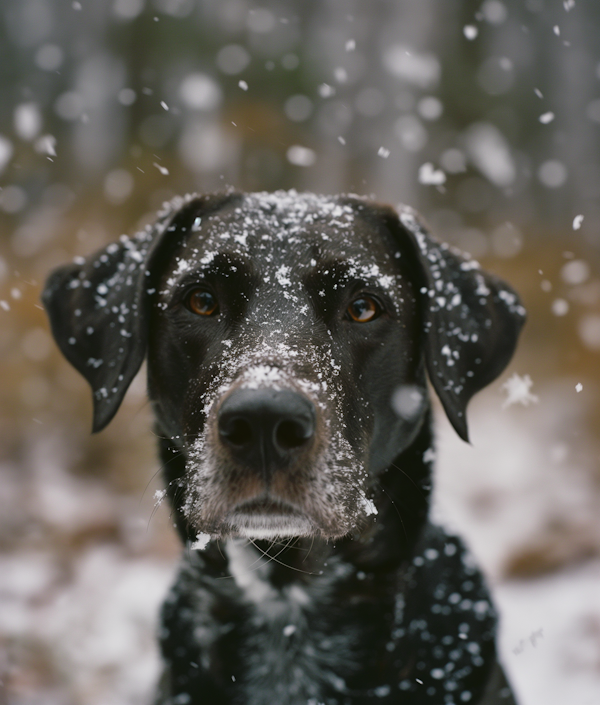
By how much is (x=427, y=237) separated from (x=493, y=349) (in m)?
0.56

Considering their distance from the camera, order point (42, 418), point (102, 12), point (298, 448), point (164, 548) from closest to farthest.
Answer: point (298, 448) → point (164, 548) → point (42, 418) → point (102, 12)

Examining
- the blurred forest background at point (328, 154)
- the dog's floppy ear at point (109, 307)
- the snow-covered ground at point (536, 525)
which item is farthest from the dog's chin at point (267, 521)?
the blurred forest background at point (328, 154)

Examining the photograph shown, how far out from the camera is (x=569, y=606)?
4.42m

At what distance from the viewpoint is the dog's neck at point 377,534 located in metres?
2.47

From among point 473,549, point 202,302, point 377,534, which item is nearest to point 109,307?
point 202,302

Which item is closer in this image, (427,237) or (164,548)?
(427,237)

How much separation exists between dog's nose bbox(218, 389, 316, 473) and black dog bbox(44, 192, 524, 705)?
13.3 inches

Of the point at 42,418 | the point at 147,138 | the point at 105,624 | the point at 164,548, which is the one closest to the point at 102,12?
the point at 147,138

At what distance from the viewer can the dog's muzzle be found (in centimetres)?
175

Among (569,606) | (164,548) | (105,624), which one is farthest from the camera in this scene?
(164,548)

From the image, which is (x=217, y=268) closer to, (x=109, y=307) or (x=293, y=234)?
(x=293, y=234)

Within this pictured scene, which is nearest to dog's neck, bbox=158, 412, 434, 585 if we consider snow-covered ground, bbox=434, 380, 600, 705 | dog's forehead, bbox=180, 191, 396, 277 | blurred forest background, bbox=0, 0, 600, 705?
snow-covered ground, bbox=434, 380, 600, 705

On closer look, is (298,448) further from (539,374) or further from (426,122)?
(426,122)

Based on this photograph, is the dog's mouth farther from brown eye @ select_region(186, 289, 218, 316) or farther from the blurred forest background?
the blurred forest background
